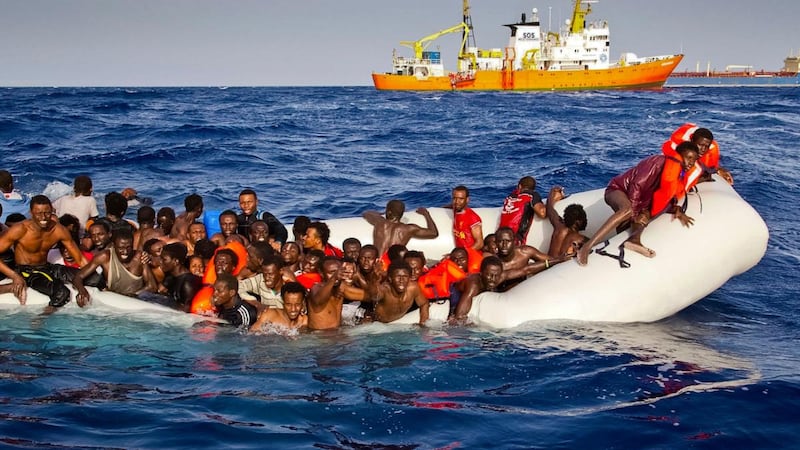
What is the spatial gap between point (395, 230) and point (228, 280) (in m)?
1.93

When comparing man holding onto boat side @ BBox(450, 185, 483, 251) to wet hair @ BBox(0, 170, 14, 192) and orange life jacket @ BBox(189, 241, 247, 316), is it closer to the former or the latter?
orange life jacket @ BBox(189, 241, 247, 316)

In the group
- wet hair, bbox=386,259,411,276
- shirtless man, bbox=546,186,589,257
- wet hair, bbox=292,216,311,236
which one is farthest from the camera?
wet hair, bbox=292,216,311,236

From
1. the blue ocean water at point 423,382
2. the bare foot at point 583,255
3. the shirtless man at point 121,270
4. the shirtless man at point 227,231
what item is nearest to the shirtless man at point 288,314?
the blue ocean water at point 423,382

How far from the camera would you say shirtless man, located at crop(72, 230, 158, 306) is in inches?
254

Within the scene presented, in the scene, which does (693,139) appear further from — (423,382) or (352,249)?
(423,382)

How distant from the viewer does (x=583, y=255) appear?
648 cm

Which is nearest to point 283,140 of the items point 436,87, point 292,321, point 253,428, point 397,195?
point 397,195

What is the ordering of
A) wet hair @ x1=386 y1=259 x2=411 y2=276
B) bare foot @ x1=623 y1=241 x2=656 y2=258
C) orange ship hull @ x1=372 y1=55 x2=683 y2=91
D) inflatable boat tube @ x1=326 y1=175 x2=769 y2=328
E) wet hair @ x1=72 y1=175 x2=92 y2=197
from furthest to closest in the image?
orange ship hull @ x1=372 y1=55 x2=683 y2=91
wet hair @ x1=72 y1=175 x2=92 y2=197
bare foot @ x1=623 y1=241 x2=656 y2=258
inflatable boat tube @ x1=326 y1=175 x2=769 y2=328
wet hair @ x1=386 y1=259 x2=411 y2=276

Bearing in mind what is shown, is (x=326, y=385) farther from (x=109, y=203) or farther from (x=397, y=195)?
(x=397, y=195)

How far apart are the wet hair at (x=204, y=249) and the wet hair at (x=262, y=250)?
0.44 metres

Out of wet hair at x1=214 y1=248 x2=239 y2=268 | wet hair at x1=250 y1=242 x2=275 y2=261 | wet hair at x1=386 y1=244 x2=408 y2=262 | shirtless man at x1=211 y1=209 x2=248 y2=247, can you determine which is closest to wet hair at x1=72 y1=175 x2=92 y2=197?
shirtless man at x1=211 y1=209 x2=248 y2=247

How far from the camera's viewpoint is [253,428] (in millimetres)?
4406

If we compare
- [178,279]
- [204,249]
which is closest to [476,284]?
[204,249]

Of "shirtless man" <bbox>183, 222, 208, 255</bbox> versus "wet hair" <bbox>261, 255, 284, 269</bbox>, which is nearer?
"wet hair" <bbox>261, 255, 284, 269</bbox>
